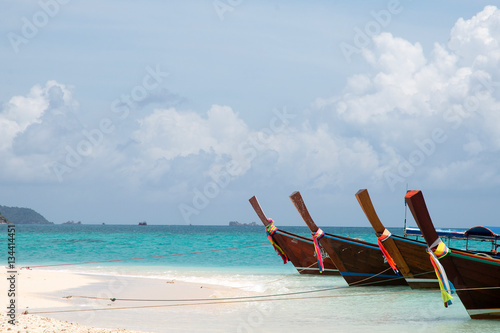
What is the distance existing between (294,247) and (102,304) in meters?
7.40

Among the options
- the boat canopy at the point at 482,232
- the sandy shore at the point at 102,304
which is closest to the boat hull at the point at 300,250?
the sandy shore at the point at 102,304

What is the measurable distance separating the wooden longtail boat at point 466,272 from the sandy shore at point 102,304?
13.4 ft

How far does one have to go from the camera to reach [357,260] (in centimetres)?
1455

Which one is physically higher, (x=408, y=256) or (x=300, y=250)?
(x=408, y=256)

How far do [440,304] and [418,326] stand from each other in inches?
102

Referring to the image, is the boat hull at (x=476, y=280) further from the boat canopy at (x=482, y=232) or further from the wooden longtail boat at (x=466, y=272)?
the boat canopy at (x=482, y=232)

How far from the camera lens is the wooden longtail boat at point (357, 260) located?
1420 centimetres

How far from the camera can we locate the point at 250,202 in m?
17.1

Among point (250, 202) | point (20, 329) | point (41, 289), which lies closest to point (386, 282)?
point (250, 202)

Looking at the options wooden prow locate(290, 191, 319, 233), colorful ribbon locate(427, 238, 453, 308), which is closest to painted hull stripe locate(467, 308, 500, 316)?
colorful ribbon locate(427, 238, 453, 308)

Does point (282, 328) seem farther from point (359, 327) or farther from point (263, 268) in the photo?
point (263, 268)

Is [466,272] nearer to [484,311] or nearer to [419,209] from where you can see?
[484,311]

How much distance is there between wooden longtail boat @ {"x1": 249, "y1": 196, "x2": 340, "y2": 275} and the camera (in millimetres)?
17438

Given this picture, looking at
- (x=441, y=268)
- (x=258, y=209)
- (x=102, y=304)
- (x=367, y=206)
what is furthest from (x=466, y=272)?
(x=258, y=209)
